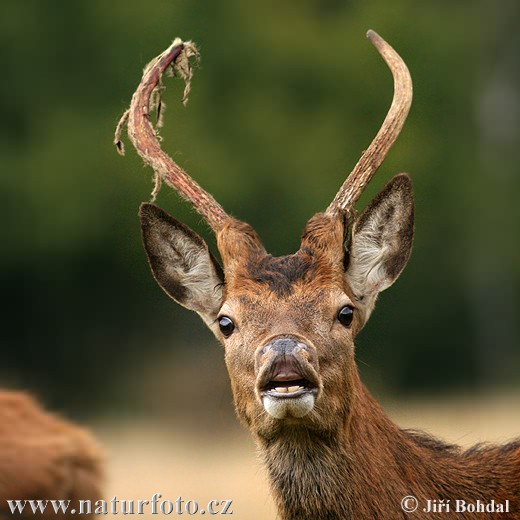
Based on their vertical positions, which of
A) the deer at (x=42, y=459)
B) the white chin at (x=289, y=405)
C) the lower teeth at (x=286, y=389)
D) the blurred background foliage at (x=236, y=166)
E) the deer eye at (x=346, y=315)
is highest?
the blurred background foliage at (x=236, y=166)

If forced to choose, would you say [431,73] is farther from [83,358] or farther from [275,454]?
[275,454]

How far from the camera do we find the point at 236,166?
89.3 feet

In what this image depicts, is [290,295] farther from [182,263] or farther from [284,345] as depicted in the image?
[182,263]

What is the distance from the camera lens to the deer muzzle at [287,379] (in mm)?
6434

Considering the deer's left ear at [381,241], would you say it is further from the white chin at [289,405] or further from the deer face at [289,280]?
the white chin at [289,405]

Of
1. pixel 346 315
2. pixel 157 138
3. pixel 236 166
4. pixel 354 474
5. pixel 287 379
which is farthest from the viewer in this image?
pixel 236 166

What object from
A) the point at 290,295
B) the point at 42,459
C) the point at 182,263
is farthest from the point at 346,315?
the point at 42,459

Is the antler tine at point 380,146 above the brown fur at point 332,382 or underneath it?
above

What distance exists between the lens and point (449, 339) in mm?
29250

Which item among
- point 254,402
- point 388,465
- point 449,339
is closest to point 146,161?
point 254,402

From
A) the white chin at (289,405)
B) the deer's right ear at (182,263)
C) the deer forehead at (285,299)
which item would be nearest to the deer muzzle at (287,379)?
the white chin at (289,405)

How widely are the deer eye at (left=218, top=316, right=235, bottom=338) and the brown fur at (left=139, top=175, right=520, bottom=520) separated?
3 cm

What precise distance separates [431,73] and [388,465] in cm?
2113

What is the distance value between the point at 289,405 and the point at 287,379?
142mm
